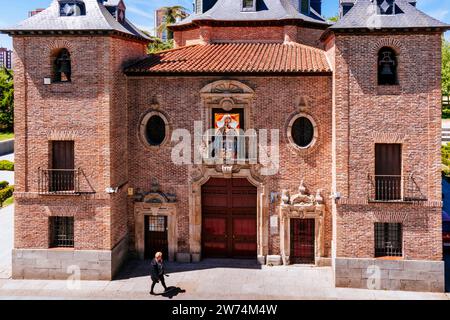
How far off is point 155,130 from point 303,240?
8.07 metres

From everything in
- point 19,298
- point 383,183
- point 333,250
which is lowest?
point 19,298

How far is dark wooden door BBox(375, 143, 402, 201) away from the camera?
16625mm

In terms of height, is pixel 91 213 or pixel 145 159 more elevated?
pixel 145 159

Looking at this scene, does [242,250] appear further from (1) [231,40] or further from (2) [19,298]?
(1) [231,40]

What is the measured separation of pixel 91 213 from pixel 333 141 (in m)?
10.1

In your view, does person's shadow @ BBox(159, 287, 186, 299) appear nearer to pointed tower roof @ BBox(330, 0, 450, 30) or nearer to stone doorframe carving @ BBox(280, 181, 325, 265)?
stone doorframe carving @ BBox(280, 181, 325, 265)

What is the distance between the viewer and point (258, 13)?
24.0m

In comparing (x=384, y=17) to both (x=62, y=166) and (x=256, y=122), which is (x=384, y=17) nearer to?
(x=256, y=122)

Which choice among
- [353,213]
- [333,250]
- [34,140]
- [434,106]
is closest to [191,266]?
[333,250]

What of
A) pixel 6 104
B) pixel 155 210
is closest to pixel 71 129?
pixel 155 210

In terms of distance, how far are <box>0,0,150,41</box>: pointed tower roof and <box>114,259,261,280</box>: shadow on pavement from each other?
9785 mm

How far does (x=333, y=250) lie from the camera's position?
1742cm

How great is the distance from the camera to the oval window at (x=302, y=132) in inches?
728

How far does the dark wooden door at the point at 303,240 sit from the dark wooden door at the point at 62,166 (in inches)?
373
